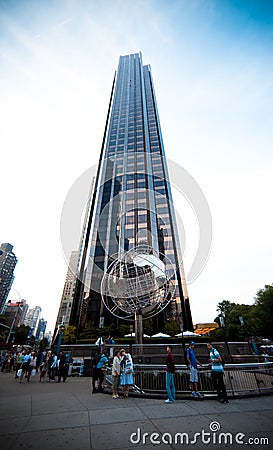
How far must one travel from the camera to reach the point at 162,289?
12031 mm

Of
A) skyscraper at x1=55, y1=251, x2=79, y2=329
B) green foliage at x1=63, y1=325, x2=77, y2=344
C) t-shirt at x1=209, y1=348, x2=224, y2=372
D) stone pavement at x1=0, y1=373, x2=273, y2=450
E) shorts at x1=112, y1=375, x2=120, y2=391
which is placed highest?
skyscraper at x1=55, y1=251, x2=79, y2=329

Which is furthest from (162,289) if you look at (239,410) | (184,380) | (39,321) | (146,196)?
(39,321)

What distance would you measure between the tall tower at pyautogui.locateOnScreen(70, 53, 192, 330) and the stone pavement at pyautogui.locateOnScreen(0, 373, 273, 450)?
27281 mm

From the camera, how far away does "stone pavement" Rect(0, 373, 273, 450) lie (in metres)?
3.29

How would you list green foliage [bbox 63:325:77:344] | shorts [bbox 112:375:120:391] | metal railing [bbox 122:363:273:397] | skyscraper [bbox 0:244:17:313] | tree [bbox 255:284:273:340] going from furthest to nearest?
skyscraper [bbox 0:244:17:313]
green foliage [bbox 63:325:77:344]
tree [bbox 255:284:273:340]
metal railing [bbox 122:363:273:397]
shorts [bbox 112:375:120:391]

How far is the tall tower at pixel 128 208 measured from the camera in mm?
37750

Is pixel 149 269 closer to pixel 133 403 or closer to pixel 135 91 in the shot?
pixel 133 403

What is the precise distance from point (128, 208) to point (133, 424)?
43.3 metres

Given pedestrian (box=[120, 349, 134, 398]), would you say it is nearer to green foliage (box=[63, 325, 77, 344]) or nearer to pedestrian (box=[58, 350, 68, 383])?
pedestrian (box=[58, 350, 68, 383])

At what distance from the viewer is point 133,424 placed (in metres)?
4.07

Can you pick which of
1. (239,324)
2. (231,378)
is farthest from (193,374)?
(239,324)

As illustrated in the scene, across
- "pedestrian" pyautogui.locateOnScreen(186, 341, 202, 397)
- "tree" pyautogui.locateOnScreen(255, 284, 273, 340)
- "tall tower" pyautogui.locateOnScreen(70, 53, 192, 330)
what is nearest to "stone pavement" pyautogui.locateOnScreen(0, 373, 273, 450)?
"pedestrian" pyautogui.locateOnScreen(186, 341, 202, 397)

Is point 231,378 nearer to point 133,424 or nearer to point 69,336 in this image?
point 133,424

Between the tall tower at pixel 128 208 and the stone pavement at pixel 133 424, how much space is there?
27281 mm
